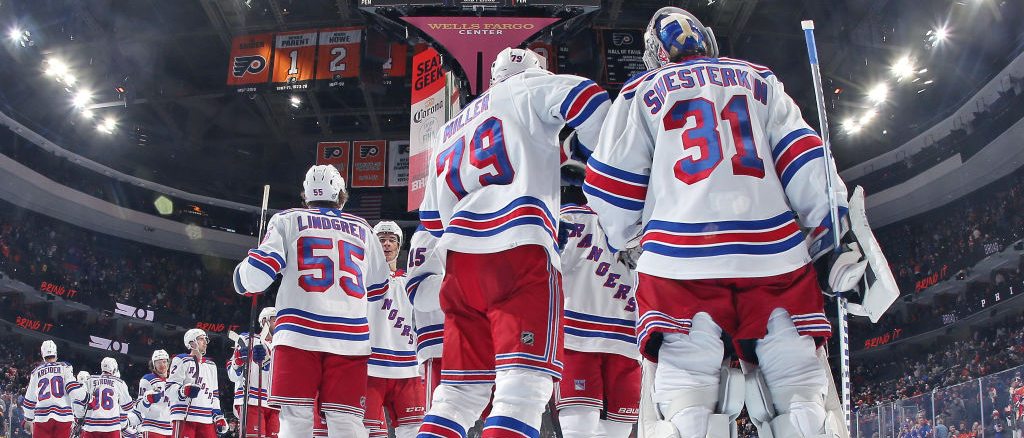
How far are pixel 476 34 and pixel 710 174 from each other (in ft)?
21.1

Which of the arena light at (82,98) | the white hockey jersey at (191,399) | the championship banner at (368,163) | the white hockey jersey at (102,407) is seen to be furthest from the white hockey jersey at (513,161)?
the arena light at (82,98)

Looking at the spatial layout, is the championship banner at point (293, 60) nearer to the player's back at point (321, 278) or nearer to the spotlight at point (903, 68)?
the player's back at point (321, 278)

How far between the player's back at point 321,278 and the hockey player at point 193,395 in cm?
567

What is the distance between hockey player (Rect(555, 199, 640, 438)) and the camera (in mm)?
4129

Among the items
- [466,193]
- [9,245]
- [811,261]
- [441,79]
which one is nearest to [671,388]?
[811,261]

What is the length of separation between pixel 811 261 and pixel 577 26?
7157 mm

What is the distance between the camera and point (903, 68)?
723 inches

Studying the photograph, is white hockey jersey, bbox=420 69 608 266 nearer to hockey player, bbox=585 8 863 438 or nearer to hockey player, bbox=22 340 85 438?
hockey player, bbox=585 8 863 438

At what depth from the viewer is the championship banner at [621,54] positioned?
1400cm

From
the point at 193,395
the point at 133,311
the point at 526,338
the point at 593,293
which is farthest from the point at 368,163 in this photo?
the point at 526,338

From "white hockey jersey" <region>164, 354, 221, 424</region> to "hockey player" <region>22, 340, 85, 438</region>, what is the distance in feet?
5.62

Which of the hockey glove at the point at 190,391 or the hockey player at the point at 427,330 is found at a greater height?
the hockey player at the point at 427,330

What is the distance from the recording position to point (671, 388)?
2344 millimetres

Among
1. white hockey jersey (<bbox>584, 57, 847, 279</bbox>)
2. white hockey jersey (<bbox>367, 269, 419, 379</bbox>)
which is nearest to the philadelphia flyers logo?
white hockey jersey (<bbox>367, 269, 419, 379</bbox>)
